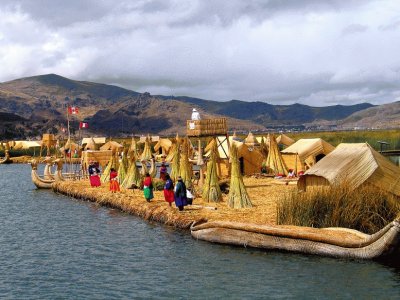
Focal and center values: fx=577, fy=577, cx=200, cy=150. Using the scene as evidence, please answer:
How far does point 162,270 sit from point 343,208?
5.21 m

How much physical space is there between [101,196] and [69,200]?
388 cm

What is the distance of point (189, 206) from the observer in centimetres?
2152

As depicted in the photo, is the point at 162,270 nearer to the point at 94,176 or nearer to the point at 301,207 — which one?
the point at 301,207

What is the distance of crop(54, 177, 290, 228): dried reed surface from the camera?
18.9 metres

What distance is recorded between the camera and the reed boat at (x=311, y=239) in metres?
13.4

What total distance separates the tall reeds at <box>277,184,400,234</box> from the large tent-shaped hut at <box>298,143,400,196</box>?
79 cm

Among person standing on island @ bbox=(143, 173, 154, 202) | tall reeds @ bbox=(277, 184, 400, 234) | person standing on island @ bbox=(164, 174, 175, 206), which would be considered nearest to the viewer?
tall reeds @ bbox=(277, 184, 400, 234)

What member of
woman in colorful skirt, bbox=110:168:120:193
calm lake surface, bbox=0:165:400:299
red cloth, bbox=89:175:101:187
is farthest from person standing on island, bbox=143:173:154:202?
red cloth, bbox=89:175:101:187

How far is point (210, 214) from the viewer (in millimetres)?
19422

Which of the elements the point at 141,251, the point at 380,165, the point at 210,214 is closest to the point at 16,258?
the point at 141,251

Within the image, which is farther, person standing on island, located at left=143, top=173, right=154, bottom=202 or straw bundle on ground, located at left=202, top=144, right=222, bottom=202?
person standing on island, located at left=143, top=173, right=154, bottom=202

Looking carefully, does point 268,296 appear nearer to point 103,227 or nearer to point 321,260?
point 321,260

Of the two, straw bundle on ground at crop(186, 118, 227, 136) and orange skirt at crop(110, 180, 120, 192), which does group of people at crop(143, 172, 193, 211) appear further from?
straw bundle on ground at crop(186, 118, 227, 136)

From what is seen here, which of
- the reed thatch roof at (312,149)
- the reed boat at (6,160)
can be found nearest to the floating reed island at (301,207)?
the reed thatch roof at (312,149)
